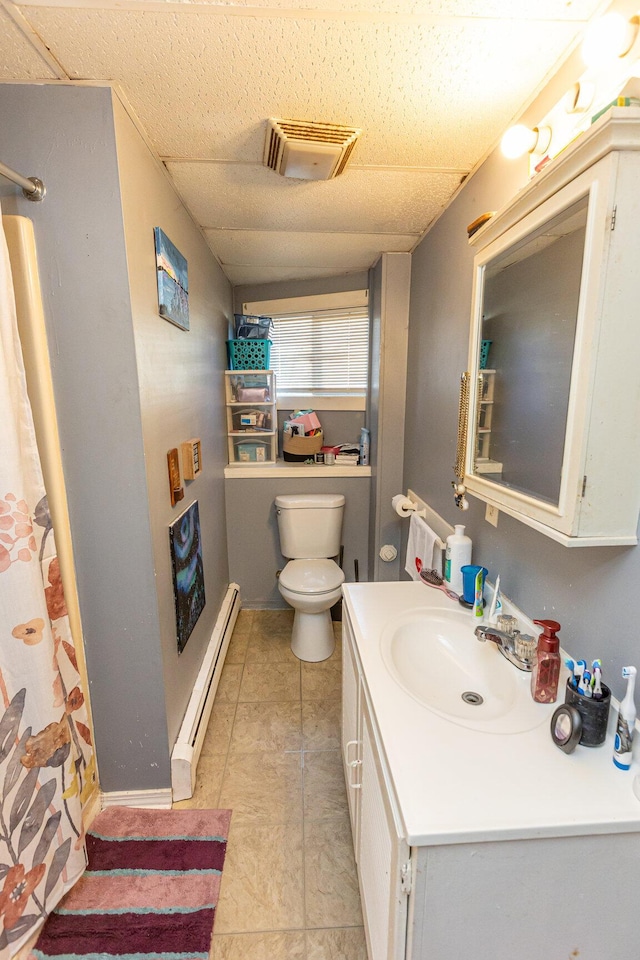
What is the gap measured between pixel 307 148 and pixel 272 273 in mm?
1324

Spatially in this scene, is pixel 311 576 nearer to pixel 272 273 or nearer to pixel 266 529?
pixel 266 529

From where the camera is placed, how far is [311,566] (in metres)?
2.35

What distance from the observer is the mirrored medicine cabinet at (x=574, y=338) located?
0.67 meters

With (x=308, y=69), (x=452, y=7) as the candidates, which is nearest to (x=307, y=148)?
(x=308, y=69)

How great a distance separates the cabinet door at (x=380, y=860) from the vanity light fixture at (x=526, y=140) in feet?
4.51

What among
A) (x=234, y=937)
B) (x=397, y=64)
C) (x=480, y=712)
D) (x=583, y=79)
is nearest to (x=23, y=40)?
(x=397, y=64)

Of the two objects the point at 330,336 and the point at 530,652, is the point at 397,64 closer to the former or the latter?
the point at 530,652

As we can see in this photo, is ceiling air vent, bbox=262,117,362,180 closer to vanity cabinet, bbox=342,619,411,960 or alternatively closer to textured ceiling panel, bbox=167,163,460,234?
textured ceiling panel, bbox=167,163,460,234

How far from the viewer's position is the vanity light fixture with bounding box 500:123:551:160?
0.96 m

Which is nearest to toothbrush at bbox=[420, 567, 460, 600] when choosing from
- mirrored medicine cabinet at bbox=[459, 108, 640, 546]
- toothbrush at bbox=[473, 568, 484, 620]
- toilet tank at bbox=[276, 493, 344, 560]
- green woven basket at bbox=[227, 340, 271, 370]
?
toothbrush at bbox=[473, 568, 484, 620]

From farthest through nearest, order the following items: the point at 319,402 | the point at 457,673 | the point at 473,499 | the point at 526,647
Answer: the point at 319,402 → the point at 473,499 → the point at 457,673 → the point at 526,647

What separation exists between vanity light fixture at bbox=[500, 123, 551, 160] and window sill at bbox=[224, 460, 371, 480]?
1720 millimetres

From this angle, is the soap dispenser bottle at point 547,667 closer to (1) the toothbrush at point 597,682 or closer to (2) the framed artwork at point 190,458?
(1) the toothbrush at point 597,682

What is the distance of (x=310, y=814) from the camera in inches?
55.9
